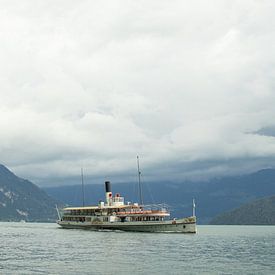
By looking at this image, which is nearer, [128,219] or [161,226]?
[161,226]

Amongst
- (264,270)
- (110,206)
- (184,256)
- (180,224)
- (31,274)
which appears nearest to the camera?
(31,274)

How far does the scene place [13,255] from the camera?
9556 cm

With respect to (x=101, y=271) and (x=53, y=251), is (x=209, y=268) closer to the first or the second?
(x=101, y=271)

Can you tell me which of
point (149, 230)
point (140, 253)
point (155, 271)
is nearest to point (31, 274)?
point (155, 271)

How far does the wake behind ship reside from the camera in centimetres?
16462

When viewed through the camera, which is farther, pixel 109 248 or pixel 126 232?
pixel 126 232

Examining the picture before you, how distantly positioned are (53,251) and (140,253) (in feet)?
60.0

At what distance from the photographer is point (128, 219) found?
17188 cm

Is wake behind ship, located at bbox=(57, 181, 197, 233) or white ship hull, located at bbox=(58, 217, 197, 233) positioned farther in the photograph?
wake behind ship, located at bbox=(57, 181, 197, 233)

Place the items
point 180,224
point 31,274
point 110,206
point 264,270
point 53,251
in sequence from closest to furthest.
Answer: point 31,274, point 264,270, point 53,251, point 180,224, point 110,206

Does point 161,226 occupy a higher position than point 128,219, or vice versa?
point 128,219

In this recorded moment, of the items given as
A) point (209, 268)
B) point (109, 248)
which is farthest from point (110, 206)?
point (209, 268)

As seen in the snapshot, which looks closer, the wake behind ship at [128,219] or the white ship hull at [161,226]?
the white ship hull at [161,226]

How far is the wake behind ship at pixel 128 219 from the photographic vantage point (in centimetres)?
16462
